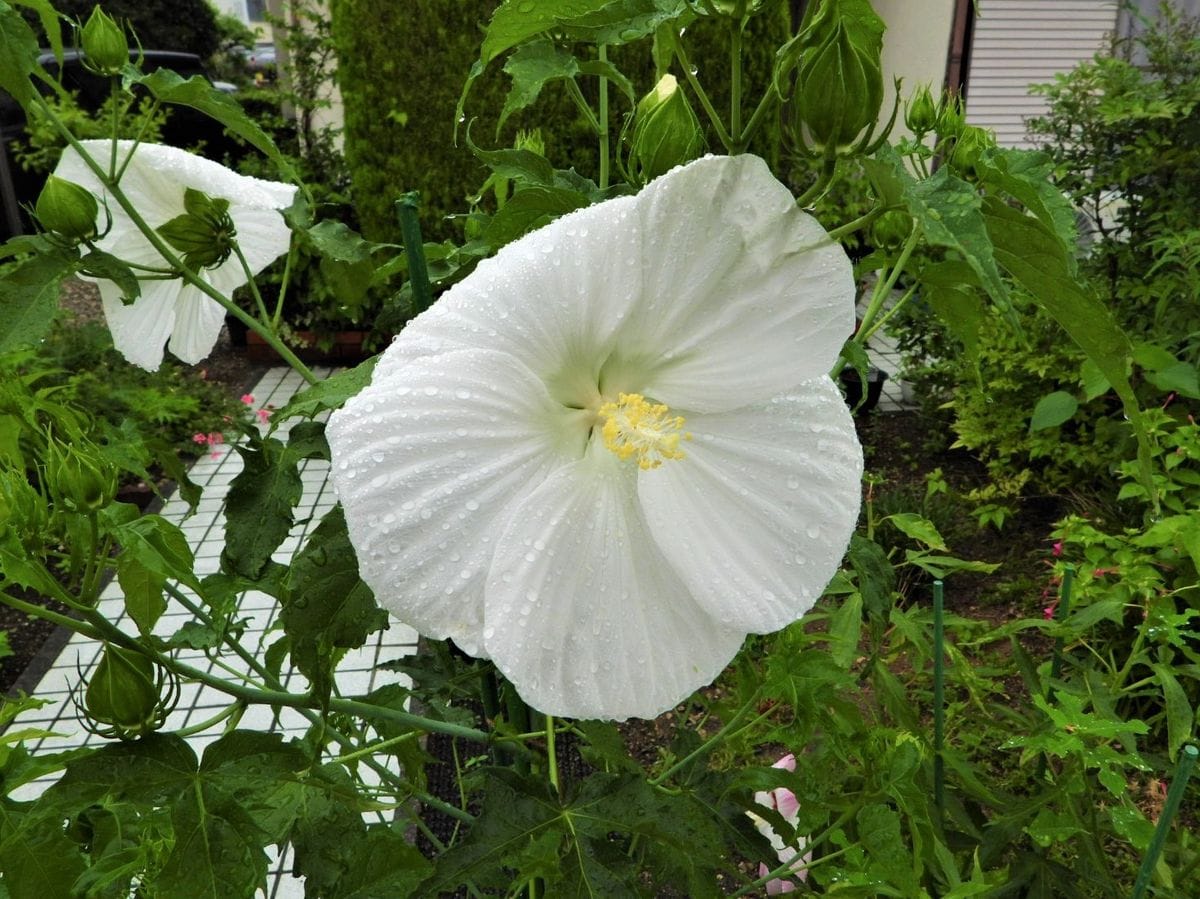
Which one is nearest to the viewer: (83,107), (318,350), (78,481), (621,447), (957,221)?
(957,221)

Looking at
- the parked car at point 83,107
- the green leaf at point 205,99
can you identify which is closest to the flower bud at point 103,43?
the green leaf at point 205,99

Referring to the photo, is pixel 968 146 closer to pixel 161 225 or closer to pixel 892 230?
pixel 892 230

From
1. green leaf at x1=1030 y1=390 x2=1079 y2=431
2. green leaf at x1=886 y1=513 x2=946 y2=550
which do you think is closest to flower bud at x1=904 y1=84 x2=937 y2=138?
green leaf at x1=886 y1=513 x2=946 y2=550

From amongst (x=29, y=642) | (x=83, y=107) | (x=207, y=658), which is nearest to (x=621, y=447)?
(x=207, y=658)

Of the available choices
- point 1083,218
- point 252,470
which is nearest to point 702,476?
point 252,470

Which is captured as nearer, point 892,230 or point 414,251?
point 414,251

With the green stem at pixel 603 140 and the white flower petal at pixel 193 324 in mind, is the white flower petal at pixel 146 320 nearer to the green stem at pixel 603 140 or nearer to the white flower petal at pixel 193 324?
the white flower petal at pixel 193 324
